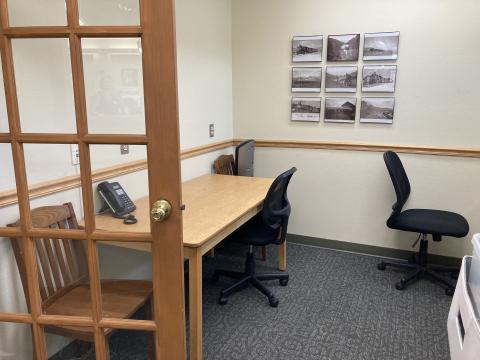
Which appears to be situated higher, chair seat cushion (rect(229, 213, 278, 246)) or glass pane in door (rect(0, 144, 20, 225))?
glass pane in door (rect(0, 144, 20, 225))

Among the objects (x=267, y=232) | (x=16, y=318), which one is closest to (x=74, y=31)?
(x=16, y=318)

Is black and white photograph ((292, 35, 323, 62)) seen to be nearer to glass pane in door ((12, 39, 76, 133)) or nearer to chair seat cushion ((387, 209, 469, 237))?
chair seat cushion ((387, 209, 469, 237))

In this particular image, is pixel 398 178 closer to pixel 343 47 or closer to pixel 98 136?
pixel 343 47

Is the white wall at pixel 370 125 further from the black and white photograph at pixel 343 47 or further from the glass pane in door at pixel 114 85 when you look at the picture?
the glass pane in door at pixel 114 85

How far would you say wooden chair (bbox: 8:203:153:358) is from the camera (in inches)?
56.6

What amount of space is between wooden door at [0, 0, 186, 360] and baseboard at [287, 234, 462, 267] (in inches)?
98.5

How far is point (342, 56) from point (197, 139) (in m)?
1.45

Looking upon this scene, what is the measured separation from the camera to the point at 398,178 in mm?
2941

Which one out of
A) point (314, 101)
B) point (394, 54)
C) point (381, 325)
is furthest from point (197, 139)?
point (381, 325)

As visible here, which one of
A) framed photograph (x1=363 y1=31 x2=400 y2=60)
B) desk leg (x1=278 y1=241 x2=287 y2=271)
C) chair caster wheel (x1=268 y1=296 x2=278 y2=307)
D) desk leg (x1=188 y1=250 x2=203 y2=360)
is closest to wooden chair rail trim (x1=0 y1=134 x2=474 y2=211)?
desk leg (x1=188 y1=250 x2=203 y2=360)

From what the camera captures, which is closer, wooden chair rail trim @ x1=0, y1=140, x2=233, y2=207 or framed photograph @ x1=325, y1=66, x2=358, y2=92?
wooden chair rail trim @ x1=0, y1=140, x2=233, y2=207

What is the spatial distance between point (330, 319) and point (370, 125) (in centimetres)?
171

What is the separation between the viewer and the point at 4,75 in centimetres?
129

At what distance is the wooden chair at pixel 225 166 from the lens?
347 cm
